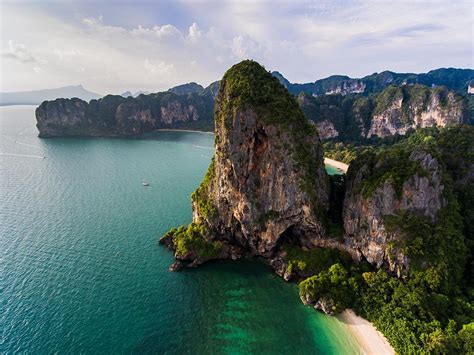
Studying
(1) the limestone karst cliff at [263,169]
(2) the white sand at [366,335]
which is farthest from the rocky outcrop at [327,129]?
(2) the white sand at [366,335]

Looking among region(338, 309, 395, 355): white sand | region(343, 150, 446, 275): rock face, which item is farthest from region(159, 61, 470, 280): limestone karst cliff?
region(338, 309, 395, 355): white sand

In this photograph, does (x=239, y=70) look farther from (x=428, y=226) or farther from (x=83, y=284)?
(x=83, y=284)

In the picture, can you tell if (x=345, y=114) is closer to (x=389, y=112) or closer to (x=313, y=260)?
(x=389, y=112)

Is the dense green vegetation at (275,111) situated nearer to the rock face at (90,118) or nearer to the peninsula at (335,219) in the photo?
the peninsula at (335,219)

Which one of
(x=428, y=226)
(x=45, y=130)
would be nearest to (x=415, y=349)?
(x=428, y=226)

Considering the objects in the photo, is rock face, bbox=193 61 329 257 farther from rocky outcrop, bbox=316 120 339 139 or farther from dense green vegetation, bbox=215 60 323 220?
rocky outcrop, bbox=316 120 339 139

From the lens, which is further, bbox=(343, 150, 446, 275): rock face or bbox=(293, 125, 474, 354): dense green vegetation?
bbox=(343, 150, 446, 275): rock face
